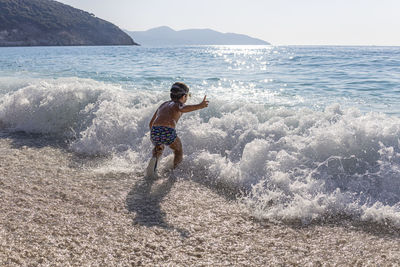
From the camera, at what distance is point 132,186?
Result: 12.8ft

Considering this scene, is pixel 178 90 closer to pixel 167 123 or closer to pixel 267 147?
pixel 167 123

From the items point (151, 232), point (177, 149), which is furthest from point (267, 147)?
point (151, 232)

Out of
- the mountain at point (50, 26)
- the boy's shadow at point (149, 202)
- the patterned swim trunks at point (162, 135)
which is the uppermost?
the mountain at point (50, 26)

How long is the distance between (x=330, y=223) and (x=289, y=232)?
435 mm

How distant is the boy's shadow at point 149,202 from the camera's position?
3051 millimetres

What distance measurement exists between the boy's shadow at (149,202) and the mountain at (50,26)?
6449 cm

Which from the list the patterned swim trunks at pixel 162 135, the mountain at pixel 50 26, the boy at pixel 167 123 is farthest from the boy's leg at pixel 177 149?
the mountain at pixel 50 26

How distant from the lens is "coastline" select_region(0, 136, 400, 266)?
249cm

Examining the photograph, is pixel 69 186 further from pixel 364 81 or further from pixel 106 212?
pixel 364 81

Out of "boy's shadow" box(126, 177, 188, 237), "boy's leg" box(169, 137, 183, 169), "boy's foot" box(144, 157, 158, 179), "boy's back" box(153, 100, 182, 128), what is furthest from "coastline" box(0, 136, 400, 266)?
"boy's back" box(153, 100, 182, 128)

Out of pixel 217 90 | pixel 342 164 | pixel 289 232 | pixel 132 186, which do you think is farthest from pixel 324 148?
pixel 217 90

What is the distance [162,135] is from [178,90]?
1.93 ft

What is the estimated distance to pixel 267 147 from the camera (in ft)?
14.3

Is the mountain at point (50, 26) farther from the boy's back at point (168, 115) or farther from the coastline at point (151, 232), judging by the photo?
the coastline at point (151, 232)
